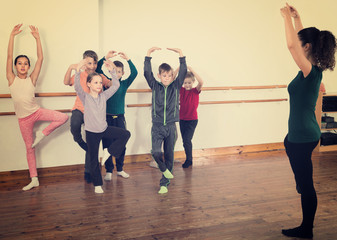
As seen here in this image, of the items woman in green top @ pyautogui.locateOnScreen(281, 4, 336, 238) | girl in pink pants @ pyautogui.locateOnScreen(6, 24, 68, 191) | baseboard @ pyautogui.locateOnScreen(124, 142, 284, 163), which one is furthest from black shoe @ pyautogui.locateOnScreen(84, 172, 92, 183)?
woman in green top @ pyautogui.locateOnScreen(281, 4, 336, 238)

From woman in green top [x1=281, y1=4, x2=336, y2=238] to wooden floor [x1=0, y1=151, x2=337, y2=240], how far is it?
519 mm

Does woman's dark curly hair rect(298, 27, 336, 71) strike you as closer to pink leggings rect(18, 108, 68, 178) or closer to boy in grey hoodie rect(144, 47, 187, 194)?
boy in grey hoodie rect(144, 47, 187, 194)

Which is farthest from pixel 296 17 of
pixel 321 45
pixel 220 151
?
pixel 220 151

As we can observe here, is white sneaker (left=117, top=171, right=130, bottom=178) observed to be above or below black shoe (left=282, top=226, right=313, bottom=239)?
below

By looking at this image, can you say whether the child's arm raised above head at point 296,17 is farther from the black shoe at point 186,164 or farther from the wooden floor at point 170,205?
the black shoe at point 186,164

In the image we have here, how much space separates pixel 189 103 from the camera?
4008mm

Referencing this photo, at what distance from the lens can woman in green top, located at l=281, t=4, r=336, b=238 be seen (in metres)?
1.91

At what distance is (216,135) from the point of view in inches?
181

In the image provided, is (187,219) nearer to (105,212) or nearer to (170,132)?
(105,212)

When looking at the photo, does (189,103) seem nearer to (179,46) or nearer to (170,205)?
(179,46)

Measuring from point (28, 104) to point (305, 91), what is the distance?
258cm

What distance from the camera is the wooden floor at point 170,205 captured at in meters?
2.38

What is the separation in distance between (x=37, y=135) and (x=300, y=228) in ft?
8.29

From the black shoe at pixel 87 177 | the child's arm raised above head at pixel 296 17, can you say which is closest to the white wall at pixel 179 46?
the black shoe at pixel 87 177
